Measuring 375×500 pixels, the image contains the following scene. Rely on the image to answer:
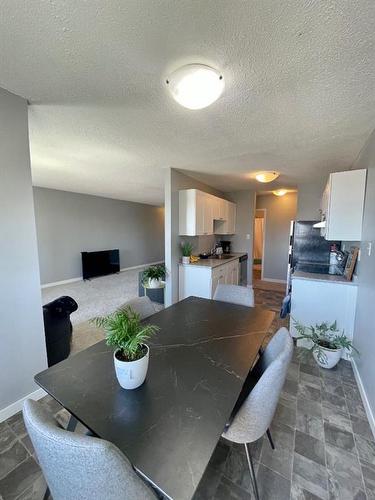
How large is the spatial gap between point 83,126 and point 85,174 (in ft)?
6.76

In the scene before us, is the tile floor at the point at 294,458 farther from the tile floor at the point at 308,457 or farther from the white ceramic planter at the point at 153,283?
the white ceramic planter at the point at 153,283

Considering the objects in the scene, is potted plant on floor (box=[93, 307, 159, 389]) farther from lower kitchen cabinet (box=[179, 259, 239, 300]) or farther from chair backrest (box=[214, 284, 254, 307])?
lower kitchen cabinet (box=[179, 259, 239, 300])

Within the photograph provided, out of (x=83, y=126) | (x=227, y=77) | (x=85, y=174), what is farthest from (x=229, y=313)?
(x=85, y=174)

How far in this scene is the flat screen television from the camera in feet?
19.7

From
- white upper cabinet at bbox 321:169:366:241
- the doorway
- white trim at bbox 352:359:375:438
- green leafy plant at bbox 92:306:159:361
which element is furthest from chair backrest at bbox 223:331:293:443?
the doorway

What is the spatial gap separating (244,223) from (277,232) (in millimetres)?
1372

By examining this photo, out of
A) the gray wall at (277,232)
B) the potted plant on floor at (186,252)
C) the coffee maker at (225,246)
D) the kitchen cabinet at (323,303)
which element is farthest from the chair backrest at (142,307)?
the gray wall at (277,232)

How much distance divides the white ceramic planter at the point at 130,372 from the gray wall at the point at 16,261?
4.01 ft

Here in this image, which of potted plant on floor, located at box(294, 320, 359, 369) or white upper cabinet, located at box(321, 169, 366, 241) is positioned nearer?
potted plant on floor, located at box(294, 320, 359, 369)

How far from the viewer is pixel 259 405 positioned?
3.31ft

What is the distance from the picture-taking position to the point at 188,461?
68cm

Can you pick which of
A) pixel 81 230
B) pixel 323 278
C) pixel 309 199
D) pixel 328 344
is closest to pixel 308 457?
pixel 328 344

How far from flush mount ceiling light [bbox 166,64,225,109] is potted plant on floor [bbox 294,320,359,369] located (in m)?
2.35

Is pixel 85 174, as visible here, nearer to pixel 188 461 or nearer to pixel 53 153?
pixel 53 153
